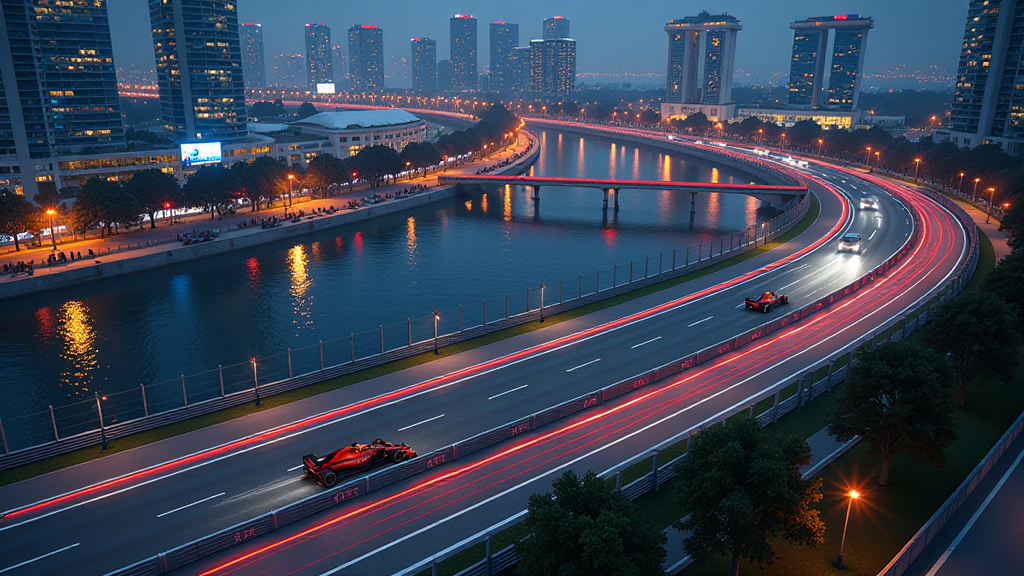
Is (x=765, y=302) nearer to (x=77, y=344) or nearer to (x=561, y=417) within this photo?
(x=561, y=417)

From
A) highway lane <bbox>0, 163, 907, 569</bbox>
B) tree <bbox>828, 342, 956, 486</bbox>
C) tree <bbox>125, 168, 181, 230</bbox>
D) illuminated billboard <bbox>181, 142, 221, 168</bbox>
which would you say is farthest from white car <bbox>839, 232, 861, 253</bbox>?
illuminated billboard <bbox>181, 142, 221, 168</bbox>

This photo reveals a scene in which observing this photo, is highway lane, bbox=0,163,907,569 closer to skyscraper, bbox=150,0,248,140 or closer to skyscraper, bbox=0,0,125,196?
skyscraper, bbox=0,0,125,196

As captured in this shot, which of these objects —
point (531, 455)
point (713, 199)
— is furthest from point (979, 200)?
point (531, 455)

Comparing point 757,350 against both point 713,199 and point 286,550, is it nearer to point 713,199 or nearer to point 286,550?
point 286,550

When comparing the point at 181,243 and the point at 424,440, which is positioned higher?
the point at 424,440

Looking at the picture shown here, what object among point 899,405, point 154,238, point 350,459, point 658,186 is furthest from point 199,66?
point 899,405
